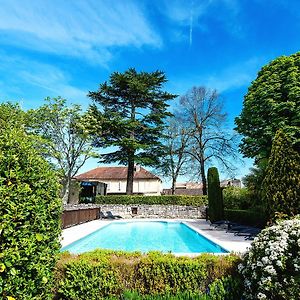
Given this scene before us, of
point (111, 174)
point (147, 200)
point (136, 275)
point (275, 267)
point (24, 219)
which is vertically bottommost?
point (136, 275)

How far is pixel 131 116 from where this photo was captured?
98.2ft

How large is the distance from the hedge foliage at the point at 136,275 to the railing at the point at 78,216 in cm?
1090

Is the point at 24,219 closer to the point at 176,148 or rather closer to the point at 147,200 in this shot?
the point at 147,200

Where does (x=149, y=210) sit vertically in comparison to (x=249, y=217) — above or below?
above

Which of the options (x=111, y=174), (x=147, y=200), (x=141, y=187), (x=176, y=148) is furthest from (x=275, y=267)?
(x=111, y=174)

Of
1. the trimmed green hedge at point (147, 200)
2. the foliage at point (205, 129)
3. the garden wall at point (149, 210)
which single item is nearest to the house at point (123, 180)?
the foliage at point (205, 129)

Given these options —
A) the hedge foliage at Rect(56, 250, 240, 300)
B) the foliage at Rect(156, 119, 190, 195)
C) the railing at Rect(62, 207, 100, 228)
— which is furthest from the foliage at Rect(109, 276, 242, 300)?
the foliage at Rect(156, 119, 190, 195)

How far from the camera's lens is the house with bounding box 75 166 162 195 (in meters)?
44.5

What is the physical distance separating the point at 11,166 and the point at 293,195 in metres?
9.25

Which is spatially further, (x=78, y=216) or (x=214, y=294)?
(x=78, y=216)

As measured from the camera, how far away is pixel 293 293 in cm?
331

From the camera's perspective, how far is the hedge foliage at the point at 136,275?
412 centimetres

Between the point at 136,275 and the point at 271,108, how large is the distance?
12905mm

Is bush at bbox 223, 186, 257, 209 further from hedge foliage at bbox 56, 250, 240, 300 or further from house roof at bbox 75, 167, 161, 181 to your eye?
house roof at bbox 75, 167, 161, 181
